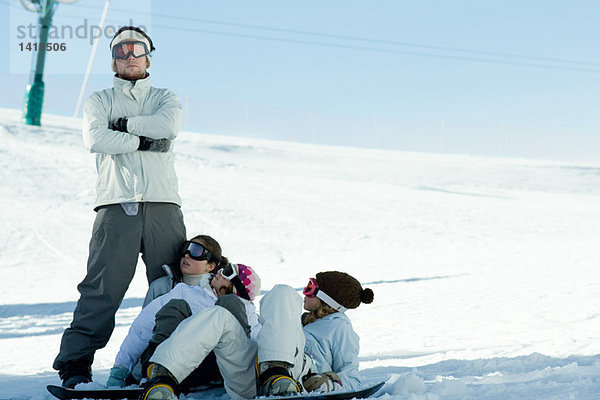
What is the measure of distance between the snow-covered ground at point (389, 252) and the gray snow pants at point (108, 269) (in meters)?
0.36

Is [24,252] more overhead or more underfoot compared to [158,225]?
more underfoot

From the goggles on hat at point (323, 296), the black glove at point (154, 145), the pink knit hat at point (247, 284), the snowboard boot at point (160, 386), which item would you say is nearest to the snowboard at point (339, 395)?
the snowboard boot at point (160, 386)

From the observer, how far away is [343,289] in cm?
339

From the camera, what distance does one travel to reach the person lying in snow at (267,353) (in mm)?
2553

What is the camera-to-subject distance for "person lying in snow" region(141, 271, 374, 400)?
8.38 ft

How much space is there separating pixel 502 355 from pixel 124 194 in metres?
2.58

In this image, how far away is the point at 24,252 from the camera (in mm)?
10680

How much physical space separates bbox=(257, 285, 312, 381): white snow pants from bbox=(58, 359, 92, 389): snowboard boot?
1.05m

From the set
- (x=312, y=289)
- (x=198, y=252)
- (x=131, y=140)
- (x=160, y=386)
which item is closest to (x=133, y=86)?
(x=131, y=140)

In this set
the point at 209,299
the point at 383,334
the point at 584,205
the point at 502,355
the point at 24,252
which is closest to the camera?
the point at 209,299

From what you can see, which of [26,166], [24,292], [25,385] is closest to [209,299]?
[25,385]

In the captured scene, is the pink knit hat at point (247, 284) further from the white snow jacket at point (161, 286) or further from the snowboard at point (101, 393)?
the snowboard at point (101, 393)

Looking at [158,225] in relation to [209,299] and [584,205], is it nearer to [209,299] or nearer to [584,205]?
[209,299]

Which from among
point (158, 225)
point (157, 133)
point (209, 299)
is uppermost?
point (157, 133)
